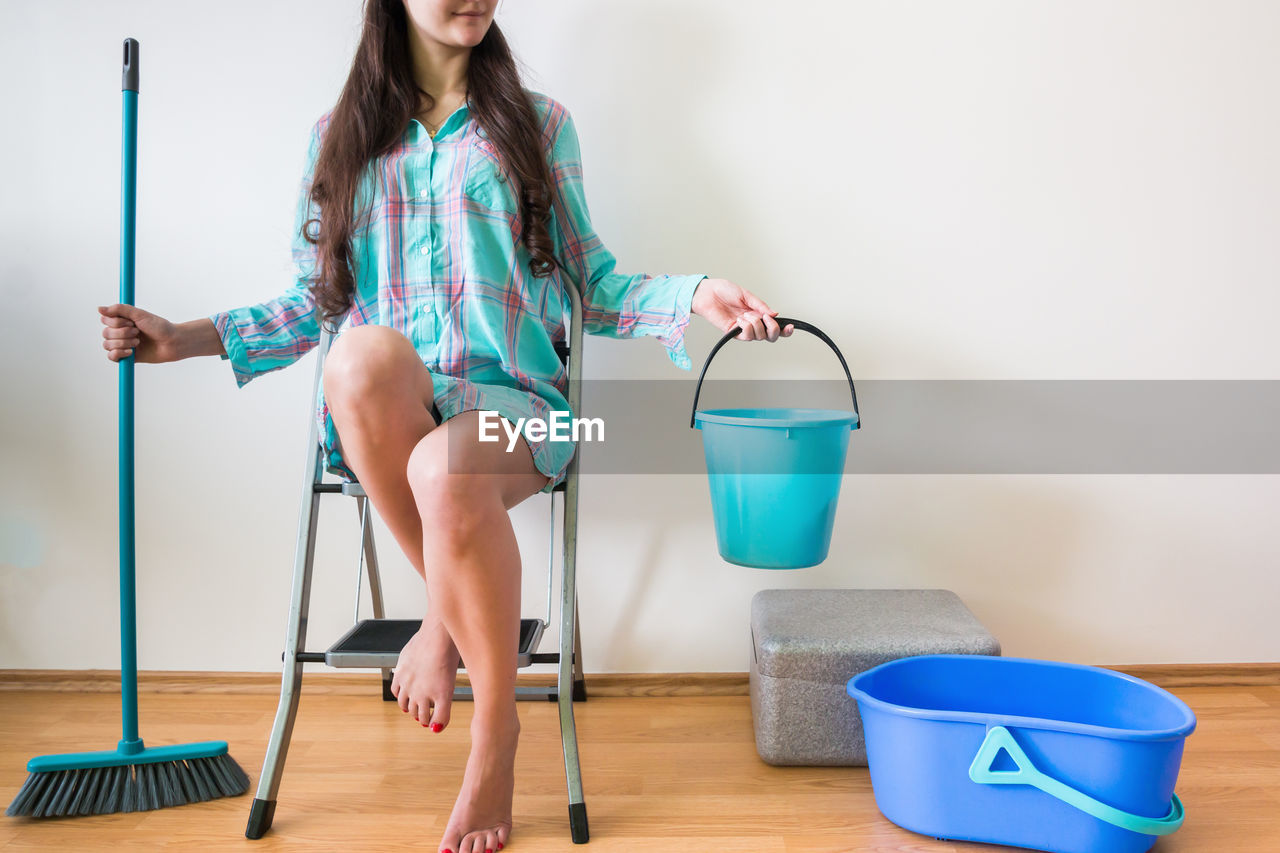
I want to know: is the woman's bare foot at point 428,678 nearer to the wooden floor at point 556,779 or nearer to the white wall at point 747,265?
the wooden floor at point 556,779

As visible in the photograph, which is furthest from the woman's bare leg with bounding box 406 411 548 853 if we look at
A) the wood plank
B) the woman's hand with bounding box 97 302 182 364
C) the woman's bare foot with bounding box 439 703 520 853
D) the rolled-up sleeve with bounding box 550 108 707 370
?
the wood plank

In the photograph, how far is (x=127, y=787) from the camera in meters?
1.17

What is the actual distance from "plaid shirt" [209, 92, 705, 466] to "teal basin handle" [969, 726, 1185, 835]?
597 mm

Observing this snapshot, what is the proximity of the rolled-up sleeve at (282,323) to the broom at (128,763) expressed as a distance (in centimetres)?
13

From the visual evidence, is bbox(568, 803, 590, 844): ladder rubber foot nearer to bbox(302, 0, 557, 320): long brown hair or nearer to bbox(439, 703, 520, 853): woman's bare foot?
bbox(439, 703, 520, 853): woman's bare foot

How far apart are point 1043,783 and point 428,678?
726 mm

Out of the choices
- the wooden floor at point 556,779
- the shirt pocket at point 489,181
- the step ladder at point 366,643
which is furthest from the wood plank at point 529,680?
the shirt pocket at point 489,181

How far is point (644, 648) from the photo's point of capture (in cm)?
159

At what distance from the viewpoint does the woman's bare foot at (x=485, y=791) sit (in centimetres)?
104

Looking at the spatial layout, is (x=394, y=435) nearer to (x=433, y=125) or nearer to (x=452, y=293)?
(x=452, y=293)

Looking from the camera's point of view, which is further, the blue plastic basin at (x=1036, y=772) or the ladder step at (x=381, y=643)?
the ladder step at (x=381, y=643)

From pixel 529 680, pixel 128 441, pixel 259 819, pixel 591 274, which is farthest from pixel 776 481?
pixel 128 441

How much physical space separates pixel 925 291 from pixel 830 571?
1.69ft

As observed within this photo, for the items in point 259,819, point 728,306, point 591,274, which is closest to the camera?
point 259,819
